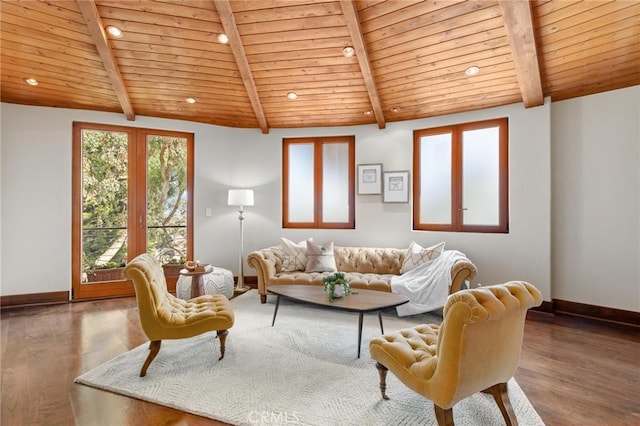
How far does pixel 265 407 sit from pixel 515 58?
428 centimetres

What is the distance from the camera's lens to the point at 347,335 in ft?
11.2

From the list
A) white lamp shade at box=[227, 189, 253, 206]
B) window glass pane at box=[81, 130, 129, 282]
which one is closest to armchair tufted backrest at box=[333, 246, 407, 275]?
white lamp shade at box=[227, 189, 253, 206]

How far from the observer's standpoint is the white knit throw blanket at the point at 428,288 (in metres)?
3.89

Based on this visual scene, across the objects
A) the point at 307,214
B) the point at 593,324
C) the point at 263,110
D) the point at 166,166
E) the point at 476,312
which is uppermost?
the point at 263,110

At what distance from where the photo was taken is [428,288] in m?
3.96

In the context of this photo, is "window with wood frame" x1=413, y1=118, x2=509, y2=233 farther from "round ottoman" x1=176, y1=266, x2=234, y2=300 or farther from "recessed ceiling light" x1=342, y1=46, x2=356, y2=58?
"round ottoman" x1=176, y1=266, x2=234, y2=300

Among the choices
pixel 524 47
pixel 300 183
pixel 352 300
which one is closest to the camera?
pixel 352 300

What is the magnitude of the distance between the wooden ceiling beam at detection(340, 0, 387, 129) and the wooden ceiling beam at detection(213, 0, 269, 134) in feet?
4.31

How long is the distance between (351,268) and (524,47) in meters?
3.42

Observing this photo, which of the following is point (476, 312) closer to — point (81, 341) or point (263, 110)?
point (81, 341)

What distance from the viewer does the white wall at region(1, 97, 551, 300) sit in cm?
432

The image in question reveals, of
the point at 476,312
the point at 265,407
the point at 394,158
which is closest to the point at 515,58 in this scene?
the point at 394,158

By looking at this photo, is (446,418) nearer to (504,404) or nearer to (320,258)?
(504,404)

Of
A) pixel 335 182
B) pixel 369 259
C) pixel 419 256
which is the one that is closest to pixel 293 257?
pixel 369 259
